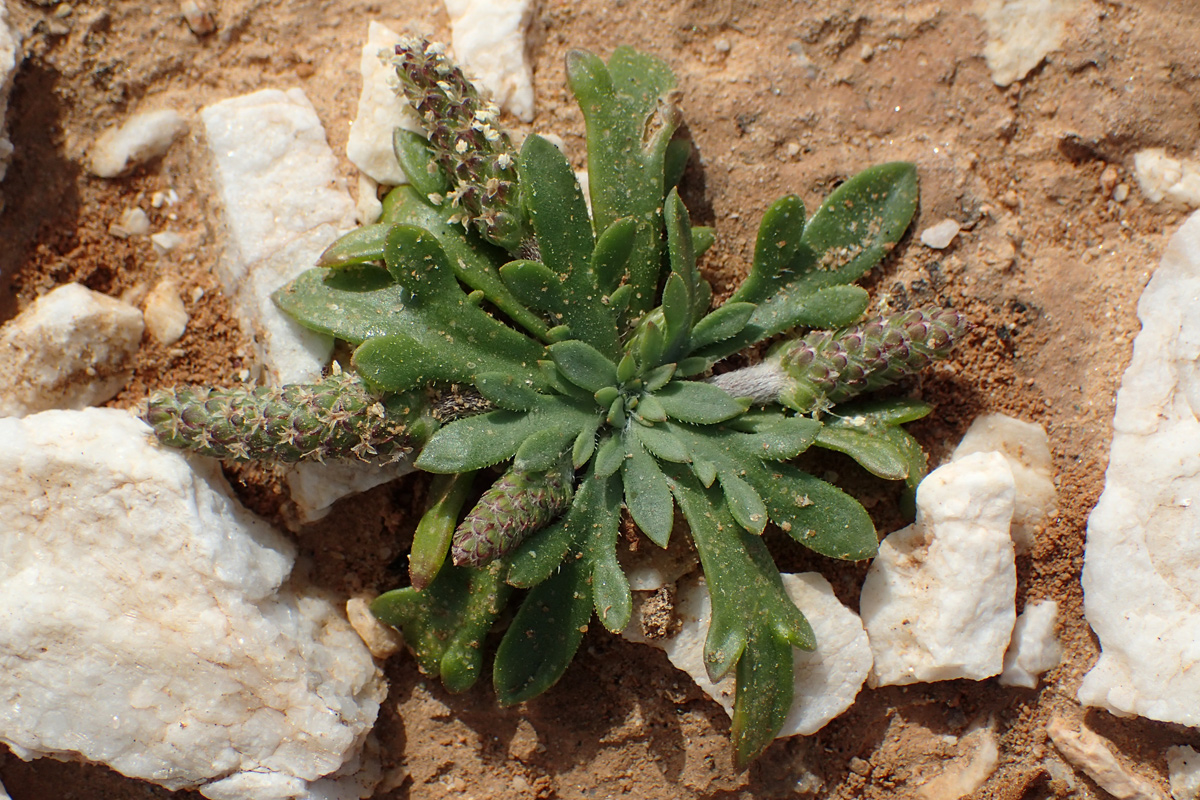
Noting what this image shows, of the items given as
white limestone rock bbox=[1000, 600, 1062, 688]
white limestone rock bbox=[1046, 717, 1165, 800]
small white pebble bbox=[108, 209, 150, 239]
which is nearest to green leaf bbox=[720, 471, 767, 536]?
white limestone rock bbox=[1000, 600, 1062, 688]

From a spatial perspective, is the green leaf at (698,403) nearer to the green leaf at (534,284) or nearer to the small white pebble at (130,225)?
the green leaf at (534,284)

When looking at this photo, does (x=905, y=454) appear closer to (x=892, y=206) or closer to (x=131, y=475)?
(x=892, y=206)

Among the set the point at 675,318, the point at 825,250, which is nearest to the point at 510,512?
the point at 675,318

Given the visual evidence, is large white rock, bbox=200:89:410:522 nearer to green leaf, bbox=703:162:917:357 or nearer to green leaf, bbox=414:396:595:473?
green leaf, bbox=414:396:595:473

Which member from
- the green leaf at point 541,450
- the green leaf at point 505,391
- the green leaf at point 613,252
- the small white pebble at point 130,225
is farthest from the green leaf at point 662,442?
the small white pebble at point 130,225

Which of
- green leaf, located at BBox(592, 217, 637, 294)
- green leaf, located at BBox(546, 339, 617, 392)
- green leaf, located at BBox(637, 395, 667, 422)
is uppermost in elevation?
green leaf, located at BBox(592, 217, 637, 294)

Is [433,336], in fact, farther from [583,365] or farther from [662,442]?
[662,442]
